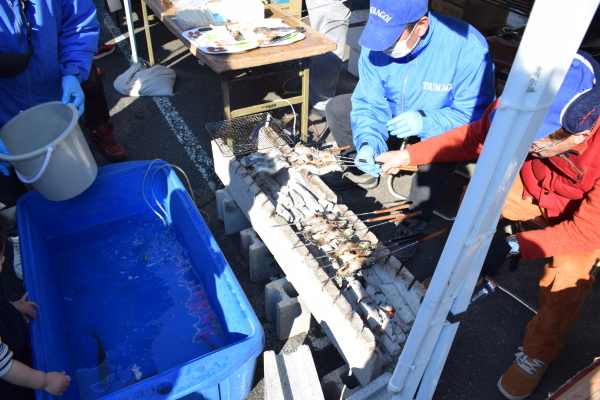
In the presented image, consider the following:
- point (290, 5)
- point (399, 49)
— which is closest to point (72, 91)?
point (399, 49)

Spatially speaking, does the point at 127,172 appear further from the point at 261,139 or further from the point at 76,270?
the point at 261,139

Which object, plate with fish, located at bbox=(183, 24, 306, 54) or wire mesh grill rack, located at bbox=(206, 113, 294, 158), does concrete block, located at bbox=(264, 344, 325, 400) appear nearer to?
wire mesh grill rack, located at bbox=(206, 113, 294, 158)

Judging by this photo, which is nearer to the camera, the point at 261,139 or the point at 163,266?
the point at 163,266

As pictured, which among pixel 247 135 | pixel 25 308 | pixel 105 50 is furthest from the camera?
pixel 105 50

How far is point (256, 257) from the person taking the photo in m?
3.17

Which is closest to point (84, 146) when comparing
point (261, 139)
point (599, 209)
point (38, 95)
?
point (38, 95)

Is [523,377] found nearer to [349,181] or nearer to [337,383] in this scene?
[337,383]

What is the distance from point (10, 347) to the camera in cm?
205

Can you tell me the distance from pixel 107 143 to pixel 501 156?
411cm

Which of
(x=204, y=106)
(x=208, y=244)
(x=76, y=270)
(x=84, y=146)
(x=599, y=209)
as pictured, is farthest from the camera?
(x=204, y=106)

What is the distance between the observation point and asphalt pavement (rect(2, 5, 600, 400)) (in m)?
2.88

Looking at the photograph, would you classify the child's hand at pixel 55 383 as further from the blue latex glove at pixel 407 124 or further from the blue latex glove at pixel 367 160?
the blue latex glove at pixel 407 124

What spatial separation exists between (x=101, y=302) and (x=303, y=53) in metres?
2.73

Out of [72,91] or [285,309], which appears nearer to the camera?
[285,309]
